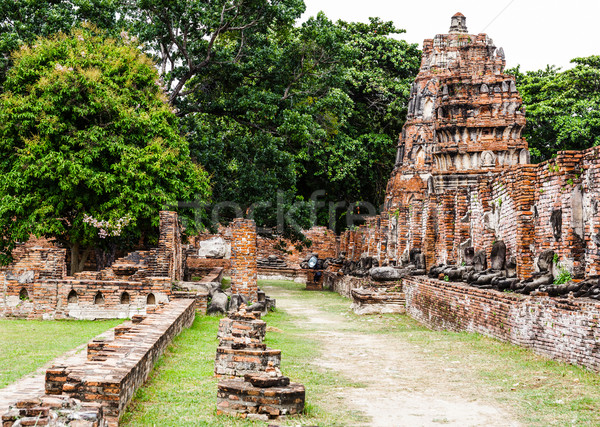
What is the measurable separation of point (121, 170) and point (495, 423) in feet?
39.4

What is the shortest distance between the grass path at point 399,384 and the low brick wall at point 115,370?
0.19m

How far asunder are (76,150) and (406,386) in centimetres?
1131

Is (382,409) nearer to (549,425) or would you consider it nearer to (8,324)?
(549,425)

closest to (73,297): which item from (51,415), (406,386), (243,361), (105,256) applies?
(105,256)

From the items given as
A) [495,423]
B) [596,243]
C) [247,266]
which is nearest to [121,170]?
[247,266]

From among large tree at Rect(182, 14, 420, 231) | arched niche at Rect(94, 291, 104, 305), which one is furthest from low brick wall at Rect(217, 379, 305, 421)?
large tree at Rect(182, 14, 420, 231)

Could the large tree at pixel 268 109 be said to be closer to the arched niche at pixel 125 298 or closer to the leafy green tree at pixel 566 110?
the leafy green tree at pixel 566 110

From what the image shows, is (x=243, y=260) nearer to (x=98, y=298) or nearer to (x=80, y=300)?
(x=98, y=298)

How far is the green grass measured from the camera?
7.78 m

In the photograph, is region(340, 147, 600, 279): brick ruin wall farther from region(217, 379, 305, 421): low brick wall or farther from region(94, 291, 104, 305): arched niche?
region(94, 291, 104, 305): arched niche

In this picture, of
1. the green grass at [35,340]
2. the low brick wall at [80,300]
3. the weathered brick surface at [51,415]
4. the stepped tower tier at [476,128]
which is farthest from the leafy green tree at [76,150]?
the weathered brick surface at [51,415]

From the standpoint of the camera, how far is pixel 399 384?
23.9 feet

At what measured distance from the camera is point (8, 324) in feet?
41.3

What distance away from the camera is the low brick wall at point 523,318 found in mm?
7465
